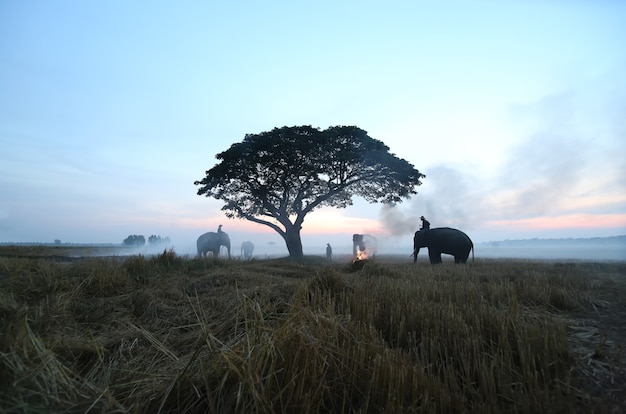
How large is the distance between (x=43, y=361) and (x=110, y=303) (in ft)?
9.75

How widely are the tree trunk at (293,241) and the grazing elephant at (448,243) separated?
822 centimetres

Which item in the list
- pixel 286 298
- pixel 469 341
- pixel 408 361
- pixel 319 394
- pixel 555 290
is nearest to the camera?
pixel 319 394

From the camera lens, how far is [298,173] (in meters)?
20.4

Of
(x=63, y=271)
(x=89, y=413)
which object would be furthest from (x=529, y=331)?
(x=63, y=271)

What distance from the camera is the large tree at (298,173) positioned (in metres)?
20.0

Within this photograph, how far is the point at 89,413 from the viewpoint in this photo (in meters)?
1.82

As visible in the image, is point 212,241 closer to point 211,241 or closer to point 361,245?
point 211,241

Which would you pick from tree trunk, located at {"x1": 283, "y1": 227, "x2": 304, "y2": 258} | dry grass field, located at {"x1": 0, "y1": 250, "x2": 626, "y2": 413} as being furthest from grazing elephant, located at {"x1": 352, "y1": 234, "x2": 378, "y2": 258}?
dry grass field, located at {"x1": 0, "y1": 250, "x2": 626, "y2": 413}

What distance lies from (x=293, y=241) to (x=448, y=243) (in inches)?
374

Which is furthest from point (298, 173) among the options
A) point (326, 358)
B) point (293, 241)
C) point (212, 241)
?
point (326, 358)

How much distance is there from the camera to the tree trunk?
817 inches

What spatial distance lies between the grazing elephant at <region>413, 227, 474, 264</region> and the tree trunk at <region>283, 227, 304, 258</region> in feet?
27.0

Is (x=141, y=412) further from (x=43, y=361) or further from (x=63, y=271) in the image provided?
(x=63, y=271)

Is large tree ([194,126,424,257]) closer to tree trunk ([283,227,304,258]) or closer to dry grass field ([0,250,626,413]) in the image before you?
tree trunk ([283,227,304,258])
